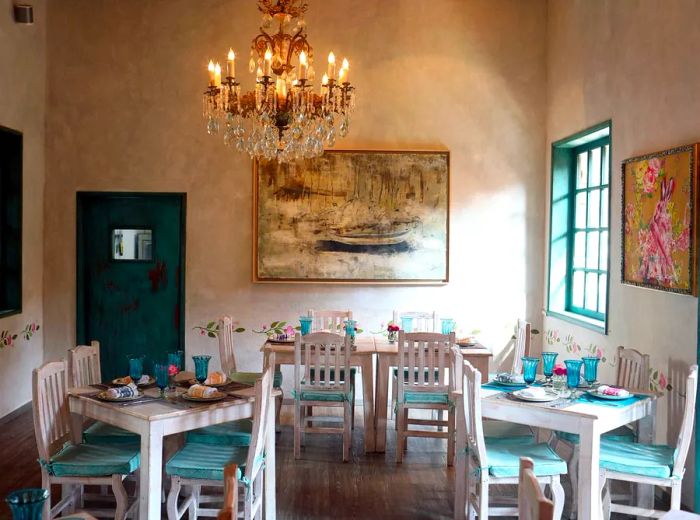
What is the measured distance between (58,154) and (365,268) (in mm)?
3068

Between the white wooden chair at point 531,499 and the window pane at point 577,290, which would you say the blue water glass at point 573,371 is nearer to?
the white wooden chair at point 531,499

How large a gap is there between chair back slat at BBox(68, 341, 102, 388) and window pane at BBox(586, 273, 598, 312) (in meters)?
3.96

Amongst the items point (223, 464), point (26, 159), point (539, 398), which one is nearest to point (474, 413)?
point (539, 398)

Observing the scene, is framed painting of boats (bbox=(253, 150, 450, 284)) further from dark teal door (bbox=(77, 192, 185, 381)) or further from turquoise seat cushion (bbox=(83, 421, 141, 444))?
turquoise seat cushion (bbox=(83, 421, 141, 444))

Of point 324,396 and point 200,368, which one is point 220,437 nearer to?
point 200,368

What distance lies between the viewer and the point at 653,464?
3.84m

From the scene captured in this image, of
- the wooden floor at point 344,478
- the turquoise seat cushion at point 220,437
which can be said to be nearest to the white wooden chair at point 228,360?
the wooden floor at point 344,478

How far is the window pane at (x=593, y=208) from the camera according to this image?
20.9 ft

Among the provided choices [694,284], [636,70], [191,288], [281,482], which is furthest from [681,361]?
[191,288]

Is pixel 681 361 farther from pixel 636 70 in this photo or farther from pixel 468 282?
pixel 468 282

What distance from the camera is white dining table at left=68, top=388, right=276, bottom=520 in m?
3.58

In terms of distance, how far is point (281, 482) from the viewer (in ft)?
16.2

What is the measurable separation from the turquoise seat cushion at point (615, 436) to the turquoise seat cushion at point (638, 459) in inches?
6.9

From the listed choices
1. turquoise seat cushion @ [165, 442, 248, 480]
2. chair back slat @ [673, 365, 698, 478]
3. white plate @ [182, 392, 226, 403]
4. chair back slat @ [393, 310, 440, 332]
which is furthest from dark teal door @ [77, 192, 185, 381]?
chair back slat @ [673, 365, 698, 478]
